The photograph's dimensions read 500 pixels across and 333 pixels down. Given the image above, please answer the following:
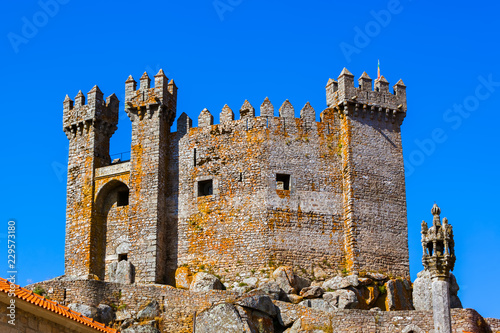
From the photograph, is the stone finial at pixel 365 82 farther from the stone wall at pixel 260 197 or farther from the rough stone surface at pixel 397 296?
the rough stone surface at pixel 397 296

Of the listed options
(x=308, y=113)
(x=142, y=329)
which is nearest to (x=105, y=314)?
(x=142, y=329)

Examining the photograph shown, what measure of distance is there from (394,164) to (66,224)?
17.6 m

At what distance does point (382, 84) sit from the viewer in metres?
48.4

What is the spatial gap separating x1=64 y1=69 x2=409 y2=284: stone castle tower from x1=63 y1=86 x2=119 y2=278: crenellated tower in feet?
0.26

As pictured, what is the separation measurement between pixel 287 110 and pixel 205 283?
1015 centimetres

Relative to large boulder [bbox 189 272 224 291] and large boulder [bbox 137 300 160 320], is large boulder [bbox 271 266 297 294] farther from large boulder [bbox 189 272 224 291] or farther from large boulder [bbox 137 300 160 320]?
large boulder [bbox 137 300 160 320]

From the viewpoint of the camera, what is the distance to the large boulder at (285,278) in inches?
1667

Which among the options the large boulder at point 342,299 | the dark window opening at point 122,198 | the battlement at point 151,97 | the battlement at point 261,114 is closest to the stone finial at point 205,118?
the battlement at point 261,114

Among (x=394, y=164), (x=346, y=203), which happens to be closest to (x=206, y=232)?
(x=346, y=203)

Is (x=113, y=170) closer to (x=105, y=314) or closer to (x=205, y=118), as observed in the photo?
(x=205, y=118)

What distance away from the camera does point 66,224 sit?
48562mm

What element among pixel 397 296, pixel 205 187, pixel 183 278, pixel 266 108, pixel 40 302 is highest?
pixel 266 108

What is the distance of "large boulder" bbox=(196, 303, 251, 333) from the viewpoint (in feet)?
124

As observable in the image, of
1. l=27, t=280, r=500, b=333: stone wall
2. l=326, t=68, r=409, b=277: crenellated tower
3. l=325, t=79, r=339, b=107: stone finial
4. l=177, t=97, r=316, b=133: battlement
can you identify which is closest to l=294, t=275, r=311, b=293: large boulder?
l=326, t=68, r=409, b=277: crenellated tower
